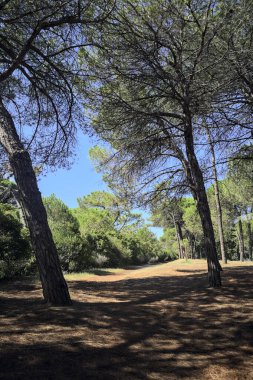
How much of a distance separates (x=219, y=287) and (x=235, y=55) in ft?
16.9

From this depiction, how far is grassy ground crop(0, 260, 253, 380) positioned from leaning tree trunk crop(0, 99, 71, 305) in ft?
1.21

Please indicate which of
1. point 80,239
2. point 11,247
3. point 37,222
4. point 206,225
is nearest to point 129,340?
point 37,222

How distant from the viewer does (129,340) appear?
4.21 m

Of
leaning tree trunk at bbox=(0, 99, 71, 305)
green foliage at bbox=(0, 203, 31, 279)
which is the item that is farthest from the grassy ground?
green foliage at bbox=(0, 203, 31, 279)

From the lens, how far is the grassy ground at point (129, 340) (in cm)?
327

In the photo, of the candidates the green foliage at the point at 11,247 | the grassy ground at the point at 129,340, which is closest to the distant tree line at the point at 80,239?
the green foliage at the point at 11,247

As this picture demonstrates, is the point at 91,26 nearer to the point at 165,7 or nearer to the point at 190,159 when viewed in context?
the point at 165,7

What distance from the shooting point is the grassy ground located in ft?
10.7

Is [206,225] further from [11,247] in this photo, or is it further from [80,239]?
[80,239]

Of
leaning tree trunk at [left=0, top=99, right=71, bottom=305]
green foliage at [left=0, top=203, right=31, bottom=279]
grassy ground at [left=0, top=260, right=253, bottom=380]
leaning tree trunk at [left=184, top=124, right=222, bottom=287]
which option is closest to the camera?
grassy ground at [left=0, top=260, right=253, bottom=380]

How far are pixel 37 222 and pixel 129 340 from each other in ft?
9.09

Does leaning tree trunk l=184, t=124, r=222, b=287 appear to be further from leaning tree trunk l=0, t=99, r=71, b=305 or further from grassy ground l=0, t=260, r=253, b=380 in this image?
leaning tree trunk l=0, t=99, r=71, b=305

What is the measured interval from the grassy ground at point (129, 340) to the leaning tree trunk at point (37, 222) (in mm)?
370

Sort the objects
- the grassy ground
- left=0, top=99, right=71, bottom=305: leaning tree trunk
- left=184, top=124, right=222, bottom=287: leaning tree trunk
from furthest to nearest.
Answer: left=184, top=124, right=222, bottom=287: leaning tree trunk, left=0, top=99, right=71, bottom=305: leaning tree trunk, the grassy ground
